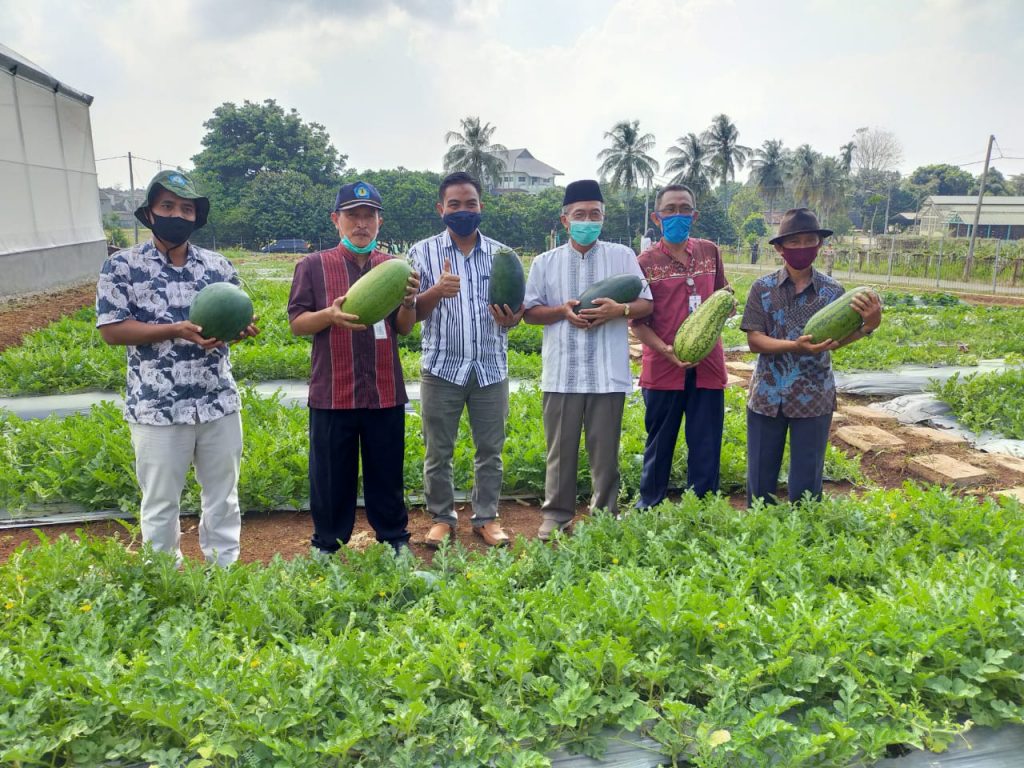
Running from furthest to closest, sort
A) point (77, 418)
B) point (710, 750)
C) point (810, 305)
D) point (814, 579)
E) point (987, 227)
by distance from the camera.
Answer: point (987, 227), point (77, 418), point (810, 305), point (814, 579), point (710, 750)

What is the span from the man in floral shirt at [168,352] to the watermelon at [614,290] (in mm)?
2092

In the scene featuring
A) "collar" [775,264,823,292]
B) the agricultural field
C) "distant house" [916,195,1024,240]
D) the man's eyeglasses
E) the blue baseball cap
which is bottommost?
the agricultural field

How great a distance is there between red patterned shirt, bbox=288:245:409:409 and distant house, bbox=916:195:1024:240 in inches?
2657

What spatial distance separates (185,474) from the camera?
417cm

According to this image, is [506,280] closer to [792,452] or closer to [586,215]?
[586,215]

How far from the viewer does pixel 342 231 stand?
14.6 ft

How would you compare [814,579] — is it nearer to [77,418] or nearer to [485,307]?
[485,307]

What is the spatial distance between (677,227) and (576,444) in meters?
1.67

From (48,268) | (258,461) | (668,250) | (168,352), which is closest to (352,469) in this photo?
(168,352)

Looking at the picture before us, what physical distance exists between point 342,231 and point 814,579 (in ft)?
10.8

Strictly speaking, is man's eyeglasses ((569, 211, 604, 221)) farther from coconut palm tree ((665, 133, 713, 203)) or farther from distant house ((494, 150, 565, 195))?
distant house ((494, 150, 565, 195))

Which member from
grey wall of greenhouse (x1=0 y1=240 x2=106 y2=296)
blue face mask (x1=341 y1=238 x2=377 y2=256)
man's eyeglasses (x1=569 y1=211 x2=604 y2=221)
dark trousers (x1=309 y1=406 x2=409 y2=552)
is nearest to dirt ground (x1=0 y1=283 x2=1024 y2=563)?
dark trousers (x1=309 y1=406 x2=409 y2=552)

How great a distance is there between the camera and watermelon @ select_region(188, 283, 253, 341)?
12.5ft

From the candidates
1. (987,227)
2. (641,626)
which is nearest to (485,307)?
(641,626)
